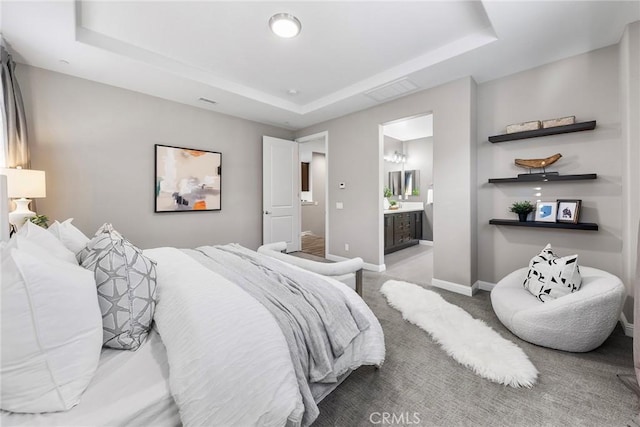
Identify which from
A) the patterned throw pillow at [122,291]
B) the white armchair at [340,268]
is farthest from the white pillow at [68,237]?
the white armchair at [340,268]

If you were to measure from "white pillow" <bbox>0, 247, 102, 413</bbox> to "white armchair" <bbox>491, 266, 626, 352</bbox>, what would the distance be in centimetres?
270

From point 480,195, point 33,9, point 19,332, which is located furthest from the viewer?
point 480,195

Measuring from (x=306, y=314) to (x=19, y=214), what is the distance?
113 inches

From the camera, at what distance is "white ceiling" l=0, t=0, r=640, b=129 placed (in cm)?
Result: 210

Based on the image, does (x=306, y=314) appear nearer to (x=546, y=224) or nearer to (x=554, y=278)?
(x=554, y=278)

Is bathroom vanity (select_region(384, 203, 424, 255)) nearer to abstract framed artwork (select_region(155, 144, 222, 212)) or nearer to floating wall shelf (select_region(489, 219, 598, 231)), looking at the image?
floating wall shelf (select_region(489, 219, 598, 231))

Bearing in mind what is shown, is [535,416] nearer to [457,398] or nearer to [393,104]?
[457,398]

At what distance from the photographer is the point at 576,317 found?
1859mm

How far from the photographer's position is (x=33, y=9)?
6.47ft

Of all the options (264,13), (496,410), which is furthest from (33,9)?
(496,410)

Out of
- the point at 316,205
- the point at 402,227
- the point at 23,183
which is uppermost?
the point at 23,183

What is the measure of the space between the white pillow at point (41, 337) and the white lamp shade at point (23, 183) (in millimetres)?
2003

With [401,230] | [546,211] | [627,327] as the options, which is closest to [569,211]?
[546,211]

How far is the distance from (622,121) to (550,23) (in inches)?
44.2
